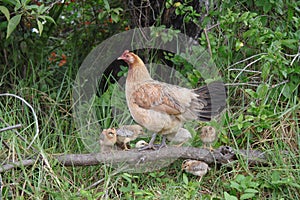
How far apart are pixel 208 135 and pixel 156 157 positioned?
0.49 m

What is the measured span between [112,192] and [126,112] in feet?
3.58

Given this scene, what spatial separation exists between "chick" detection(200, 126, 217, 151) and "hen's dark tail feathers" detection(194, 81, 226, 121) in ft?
0.41

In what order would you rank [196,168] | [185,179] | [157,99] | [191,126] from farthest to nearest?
[191,126]
[157,99]
[196,168]
[185,179]

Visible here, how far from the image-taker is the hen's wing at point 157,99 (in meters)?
4.17

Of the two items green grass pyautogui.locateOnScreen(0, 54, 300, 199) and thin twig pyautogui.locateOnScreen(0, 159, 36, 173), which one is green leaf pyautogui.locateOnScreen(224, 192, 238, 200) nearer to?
green grass pyautogui.locateOnScreen(0, 54, 300, 199)

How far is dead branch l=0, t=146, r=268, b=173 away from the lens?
4.02 meters

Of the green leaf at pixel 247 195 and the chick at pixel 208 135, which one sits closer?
the green leaf at pixel 247 195

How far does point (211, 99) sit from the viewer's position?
4430 millimetres

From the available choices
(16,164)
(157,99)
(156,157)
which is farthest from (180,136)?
(16,164)

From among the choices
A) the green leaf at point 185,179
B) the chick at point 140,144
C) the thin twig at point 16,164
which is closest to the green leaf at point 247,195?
the green leaf at point 185,179

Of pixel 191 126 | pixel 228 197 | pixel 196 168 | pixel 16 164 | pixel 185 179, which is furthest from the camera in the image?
pixel 191 126

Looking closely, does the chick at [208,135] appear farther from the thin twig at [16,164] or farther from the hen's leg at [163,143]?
the thin twig at [16,164]

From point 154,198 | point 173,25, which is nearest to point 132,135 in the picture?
point 154,198

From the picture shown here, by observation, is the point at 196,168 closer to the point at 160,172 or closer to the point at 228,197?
the point at 160,172
